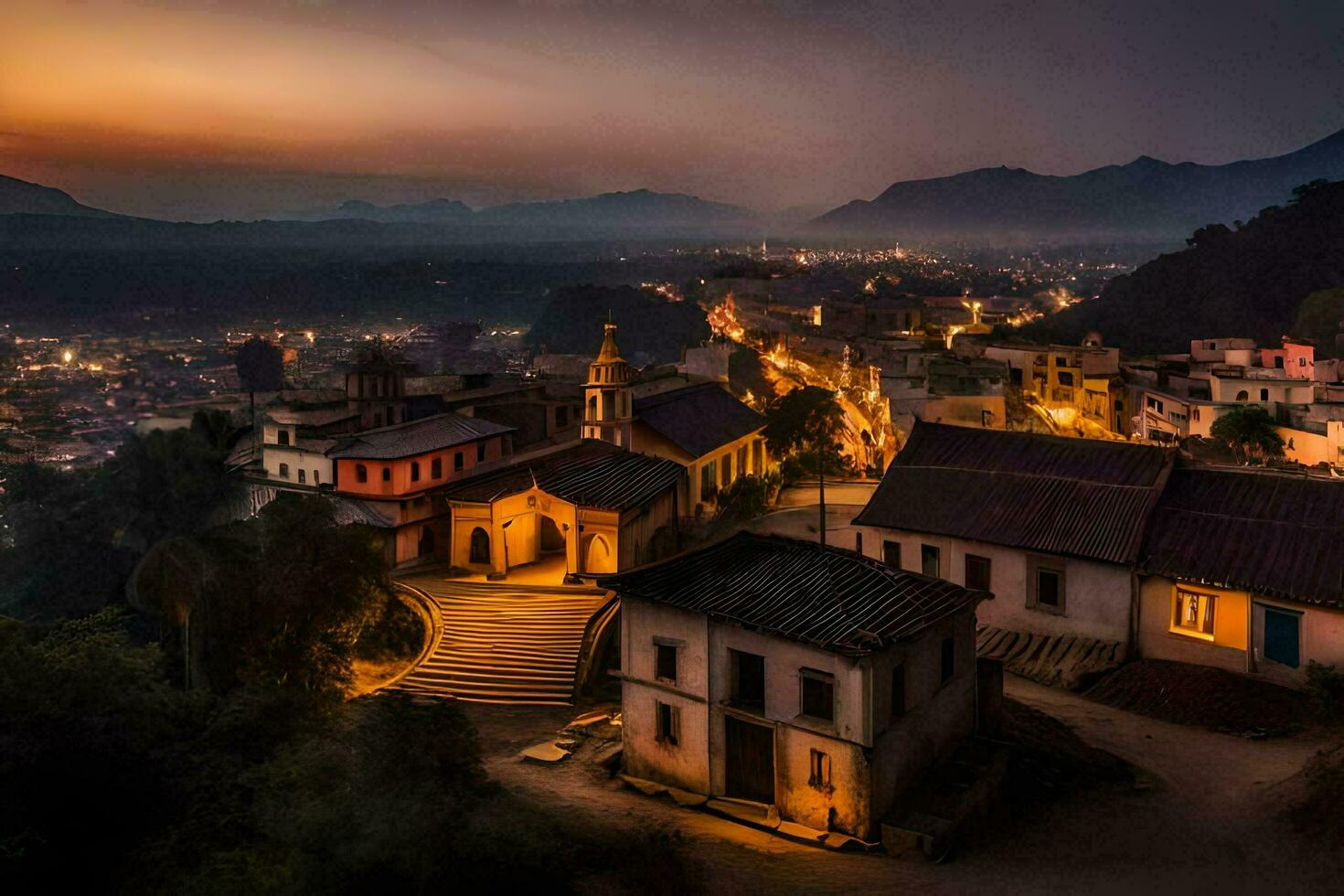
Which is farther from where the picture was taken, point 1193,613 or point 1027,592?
point 1027,592

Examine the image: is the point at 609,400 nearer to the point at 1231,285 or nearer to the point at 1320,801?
the point at 1320,801

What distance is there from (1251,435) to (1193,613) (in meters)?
27.2

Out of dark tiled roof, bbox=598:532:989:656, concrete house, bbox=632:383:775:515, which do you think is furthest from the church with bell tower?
dark tiled roof, bbox=598:532:989:656

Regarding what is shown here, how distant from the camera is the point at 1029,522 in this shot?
2461 cm

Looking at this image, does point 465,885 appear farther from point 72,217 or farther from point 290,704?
point 72,217

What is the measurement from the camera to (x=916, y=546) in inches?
1023

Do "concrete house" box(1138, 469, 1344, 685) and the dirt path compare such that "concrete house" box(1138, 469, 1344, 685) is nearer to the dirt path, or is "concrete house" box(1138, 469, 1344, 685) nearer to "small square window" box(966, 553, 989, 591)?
the dirt path

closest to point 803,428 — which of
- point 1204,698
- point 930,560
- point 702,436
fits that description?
point 702,436

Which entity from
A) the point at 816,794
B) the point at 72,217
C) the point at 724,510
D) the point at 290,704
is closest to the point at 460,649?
the point at 290,704

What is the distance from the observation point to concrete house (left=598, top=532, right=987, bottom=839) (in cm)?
1547

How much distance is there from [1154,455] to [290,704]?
66.8 ft

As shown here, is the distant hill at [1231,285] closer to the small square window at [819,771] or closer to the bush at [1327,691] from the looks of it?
the bush at [1327,691]

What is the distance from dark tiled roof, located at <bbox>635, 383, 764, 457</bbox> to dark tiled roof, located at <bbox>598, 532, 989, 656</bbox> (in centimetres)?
1599

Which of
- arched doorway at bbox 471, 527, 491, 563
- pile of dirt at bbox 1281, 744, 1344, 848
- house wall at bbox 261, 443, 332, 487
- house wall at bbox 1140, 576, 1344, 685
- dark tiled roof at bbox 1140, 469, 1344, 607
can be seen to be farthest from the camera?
house wall at bbox 261, 443, 332, 487
